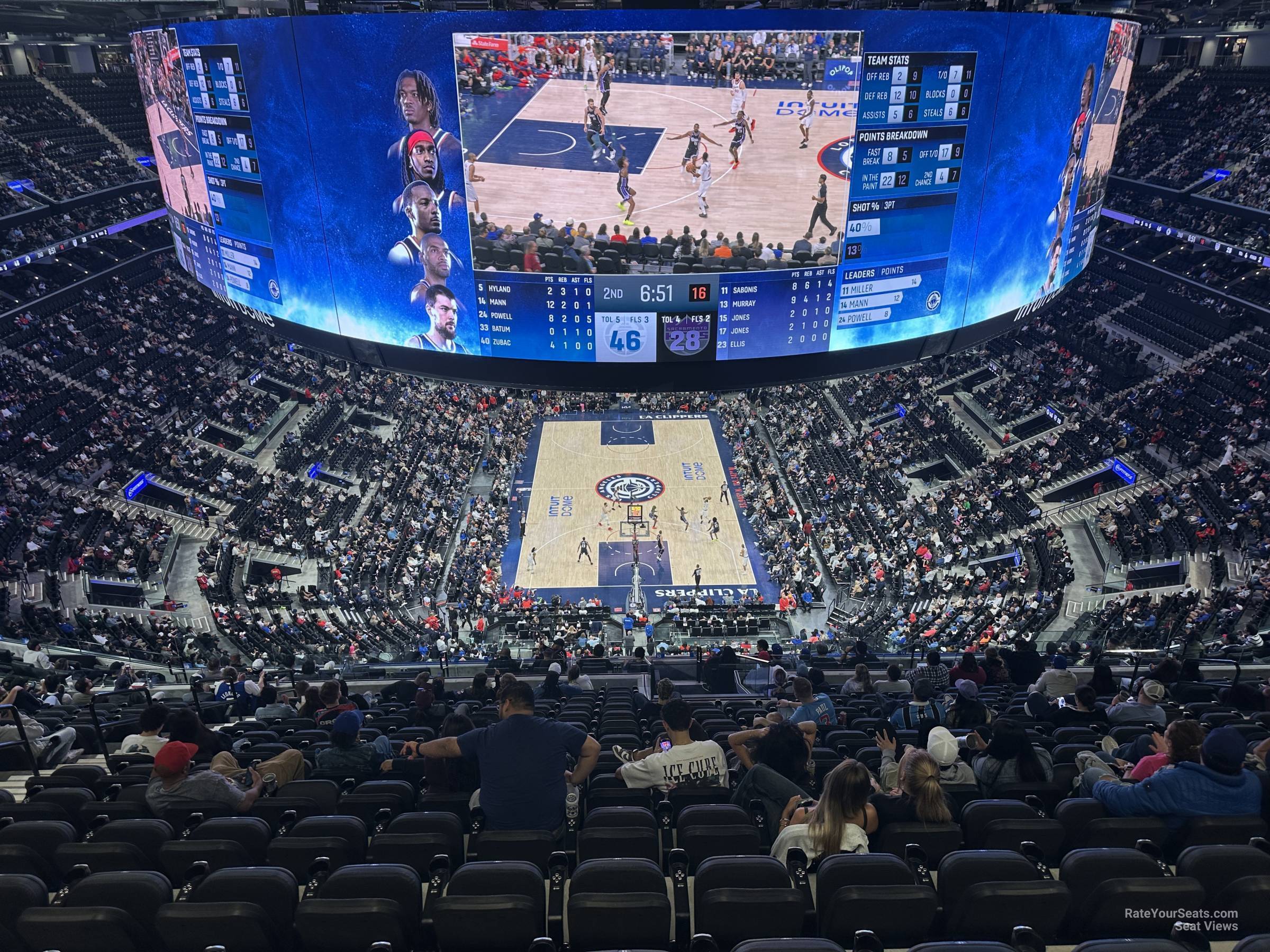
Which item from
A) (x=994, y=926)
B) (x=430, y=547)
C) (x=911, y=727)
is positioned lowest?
(x=430, y=547)

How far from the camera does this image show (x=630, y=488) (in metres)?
33.4

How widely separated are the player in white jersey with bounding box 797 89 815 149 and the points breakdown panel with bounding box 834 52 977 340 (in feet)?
2.51

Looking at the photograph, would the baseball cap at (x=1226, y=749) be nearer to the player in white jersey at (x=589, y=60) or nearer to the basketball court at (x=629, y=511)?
the player in white jersey at (x=589, y=60)

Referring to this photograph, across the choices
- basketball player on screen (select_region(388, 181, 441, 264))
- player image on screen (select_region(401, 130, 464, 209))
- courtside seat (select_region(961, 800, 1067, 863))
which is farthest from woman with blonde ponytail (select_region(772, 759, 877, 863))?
basketball player on screen (select_region(388, 181, 441, 264))

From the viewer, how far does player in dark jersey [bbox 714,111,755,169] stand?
12.1 metres

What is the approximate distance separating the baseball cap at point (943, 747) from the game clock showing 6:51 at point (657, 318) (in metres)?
8.38

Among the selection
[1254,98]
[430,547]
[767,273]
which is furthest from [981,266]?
[1254,98]

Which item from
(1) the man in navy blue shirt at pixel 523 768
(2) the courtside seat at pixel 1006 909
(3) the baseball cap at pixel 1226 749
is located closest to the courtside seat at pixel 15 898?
(1) the man in navy blue shirt at pixel 523 768

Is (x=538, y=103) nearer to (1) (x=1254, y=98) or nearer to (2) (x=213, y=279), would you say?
(2) (x=213, y=279)

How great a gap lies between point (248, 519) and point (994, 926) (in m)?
27.5

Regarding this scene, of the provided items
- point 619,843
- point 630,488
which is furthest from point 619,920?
point 630,488

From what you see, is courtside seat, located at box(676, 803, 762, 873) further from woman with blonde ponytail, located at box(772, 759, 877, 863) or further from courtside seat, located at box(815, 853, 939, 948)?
courtside seat, located at box(815, 853, 939, 948)

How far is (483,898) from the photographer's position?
418 centimetres

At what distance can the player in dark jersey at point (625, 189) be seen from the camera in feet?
40.4
